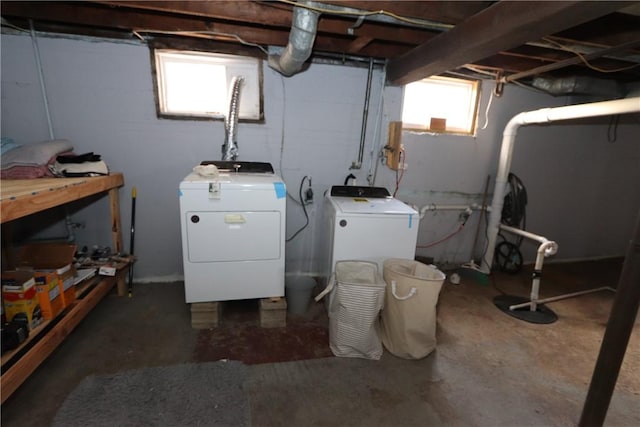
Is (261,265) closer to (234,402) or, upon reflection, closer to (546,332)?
(234,402)

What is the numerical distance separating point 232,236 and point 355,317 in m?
0.94

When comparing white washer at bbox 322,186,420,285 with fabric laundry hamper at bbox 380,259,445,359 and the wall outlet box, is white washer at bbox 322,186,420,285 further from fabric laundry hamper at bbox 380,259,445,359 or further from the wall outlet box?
the wall outlet box

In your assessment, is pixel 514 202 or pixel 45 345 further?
pixel 514 202

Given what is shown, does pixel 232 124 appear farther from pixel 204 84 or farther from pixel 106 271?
pixel 106 271

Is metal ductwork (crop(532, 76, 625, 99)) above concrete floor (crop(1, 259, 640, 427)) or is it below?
above

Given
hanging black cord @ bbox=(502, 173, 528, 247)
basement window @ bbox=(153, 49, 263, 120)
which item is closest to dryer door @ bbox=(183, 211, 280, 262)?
basement window @ bbox=(153, 49, 263, 120)

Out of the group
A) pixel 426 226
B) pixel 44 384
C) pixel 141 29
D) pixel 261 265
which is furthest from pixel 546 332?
pixel 141 29

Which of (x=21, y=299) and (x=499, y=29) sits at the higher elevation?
(x=499, y=29)

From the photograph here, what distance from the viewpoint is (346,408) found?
1.52 metres

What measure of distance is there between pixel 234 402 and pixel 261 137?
2.03m

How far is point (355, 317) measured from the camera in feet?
5.93

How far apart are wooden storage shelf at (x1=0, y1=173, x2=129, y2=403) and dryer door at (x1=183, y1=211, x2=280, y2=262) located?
0.66m

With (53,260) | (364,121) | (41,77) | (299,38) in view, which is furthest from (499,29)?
(41,77)

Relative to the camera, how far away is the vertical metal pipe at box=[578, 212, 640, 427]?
1189mm
